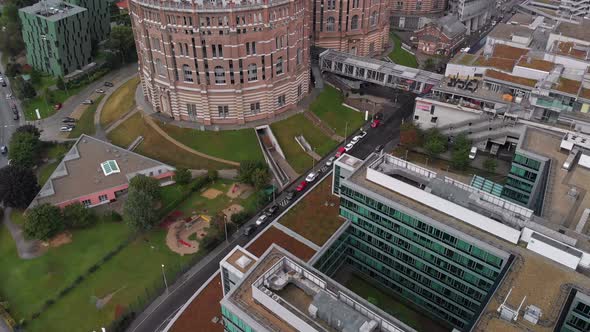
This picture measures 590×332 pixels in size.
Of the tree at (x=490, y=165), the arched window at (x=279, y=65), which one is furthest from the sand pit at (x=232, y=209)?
the tree at (x=490, y=165)

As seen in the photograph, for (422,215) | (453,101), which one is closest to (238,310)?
(422,215)

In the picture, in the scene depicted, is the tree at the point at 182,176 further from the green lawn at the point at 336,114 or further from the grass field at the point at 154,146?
the green lawn at the point at 336,114

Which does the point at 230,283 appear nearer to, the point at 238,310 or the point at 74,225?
the point at 238,310

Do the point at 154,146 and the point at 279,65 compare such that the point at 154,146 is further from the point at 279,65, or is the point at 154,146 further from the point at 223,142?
the point at 279,65

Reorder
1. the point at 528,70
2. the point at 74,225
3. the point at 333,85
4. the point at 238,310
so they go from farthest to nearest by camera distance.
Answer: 1. the point at 333,85
2. the point at 528,70
3. the point at 74,225
4. the point at 238,310

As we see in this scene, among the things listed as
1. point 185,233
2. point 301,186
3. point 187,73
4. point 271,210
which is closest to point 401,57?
point 301,186

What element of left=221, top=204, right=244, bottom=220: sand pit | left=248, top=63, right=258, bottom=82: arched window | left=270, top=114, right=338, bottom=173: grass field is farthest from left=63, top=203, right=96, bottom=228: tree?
left=248, top=63, right=258, bottom=82: arched window
